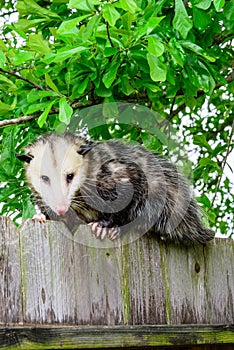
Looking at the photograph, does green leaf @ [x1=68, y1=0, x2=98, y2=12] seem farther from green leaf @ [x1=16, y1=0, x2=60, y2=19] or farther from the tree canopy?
green leaf @ [x1=16, y1=0, x2=60, y2=19]

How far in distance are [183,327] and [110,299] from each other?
27 centimetres

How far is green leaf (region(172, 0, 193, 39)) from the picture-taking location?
2617 millimetres

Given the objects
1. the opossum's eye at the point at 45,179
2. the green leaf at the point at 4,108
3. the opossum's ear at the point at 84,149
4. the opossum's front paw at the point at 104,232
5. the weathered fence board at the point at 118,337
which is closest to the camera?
the weathered fence board at the point at 118,337

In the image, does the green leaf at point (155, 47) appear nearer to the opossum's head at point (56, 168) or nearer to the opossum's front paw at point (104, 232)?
the opossum's head at point (56, 168)

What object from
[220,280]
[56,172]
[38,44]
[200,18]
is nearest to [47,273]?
[56,172]

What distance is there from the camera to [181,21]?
8.64 ft

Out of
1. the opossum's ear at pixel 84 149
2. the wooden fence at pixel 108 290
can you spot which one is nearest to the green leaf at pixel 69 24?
the opossum's ear at pixel 84 149

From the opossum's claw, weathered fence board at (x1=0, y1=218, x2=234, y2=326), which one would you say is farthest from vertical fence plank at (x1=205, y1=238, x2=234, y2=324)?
the opossum's claw

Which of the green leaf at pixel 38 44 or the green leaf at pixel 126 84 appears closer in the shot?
the green leaf at pixel 38 44

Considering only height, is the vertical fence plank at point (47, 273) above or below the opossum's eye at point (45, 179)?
below

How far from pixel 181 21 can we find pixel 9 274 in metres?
1.22

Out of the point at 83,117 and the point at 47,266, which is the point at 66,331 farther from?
the point at 83,117

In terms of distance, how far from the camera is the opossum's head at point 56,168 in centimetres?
236

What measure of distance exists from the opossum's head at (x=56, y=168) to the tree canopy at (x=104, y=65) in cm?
11
